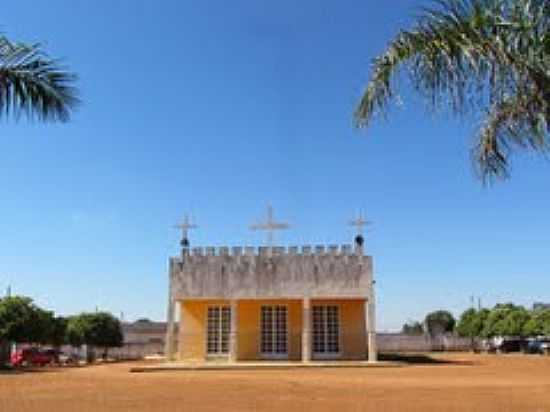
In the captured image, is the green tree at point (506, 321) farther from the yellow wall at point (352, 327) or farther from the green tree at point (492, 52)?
the green tree at point (492, 52)

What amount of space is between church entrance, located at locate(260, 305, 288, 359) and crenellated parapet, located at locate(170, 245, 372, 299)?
5.11ft

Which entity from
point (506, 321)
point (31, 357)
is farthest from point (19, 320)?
point (506, 321)

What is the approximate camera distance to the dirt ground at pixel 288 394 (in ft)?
Result: 45.1

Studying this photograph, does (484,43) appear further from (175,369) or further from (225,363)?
(225,363)

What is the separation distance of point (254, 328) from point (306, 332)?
299 cm

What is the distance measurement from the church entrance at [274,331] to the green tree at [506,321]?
113ft

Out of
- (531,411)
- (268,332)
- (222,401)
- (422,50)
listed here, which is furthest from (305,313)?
(422,50)

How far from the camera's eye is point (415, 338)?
66688mm

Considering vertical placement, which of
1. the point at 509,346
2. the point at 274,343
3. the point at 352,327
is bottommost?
the point at 509,346

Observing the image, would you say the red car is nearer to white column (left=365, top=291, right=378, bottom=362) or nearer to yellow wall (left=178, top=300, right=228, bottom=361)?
yellow wall (left=178, top=300, right=228, bottom=361)

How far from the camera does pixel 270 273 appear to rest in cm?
3216

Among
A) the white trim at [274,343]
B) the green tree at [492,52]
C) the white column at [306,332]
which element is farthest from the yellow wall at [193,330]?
the green tree at [492,52]

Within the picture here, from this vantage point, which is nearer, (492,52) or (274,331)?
(492,52)

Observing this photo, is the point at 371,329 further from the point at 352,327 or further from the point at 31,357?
the point at 31,357
